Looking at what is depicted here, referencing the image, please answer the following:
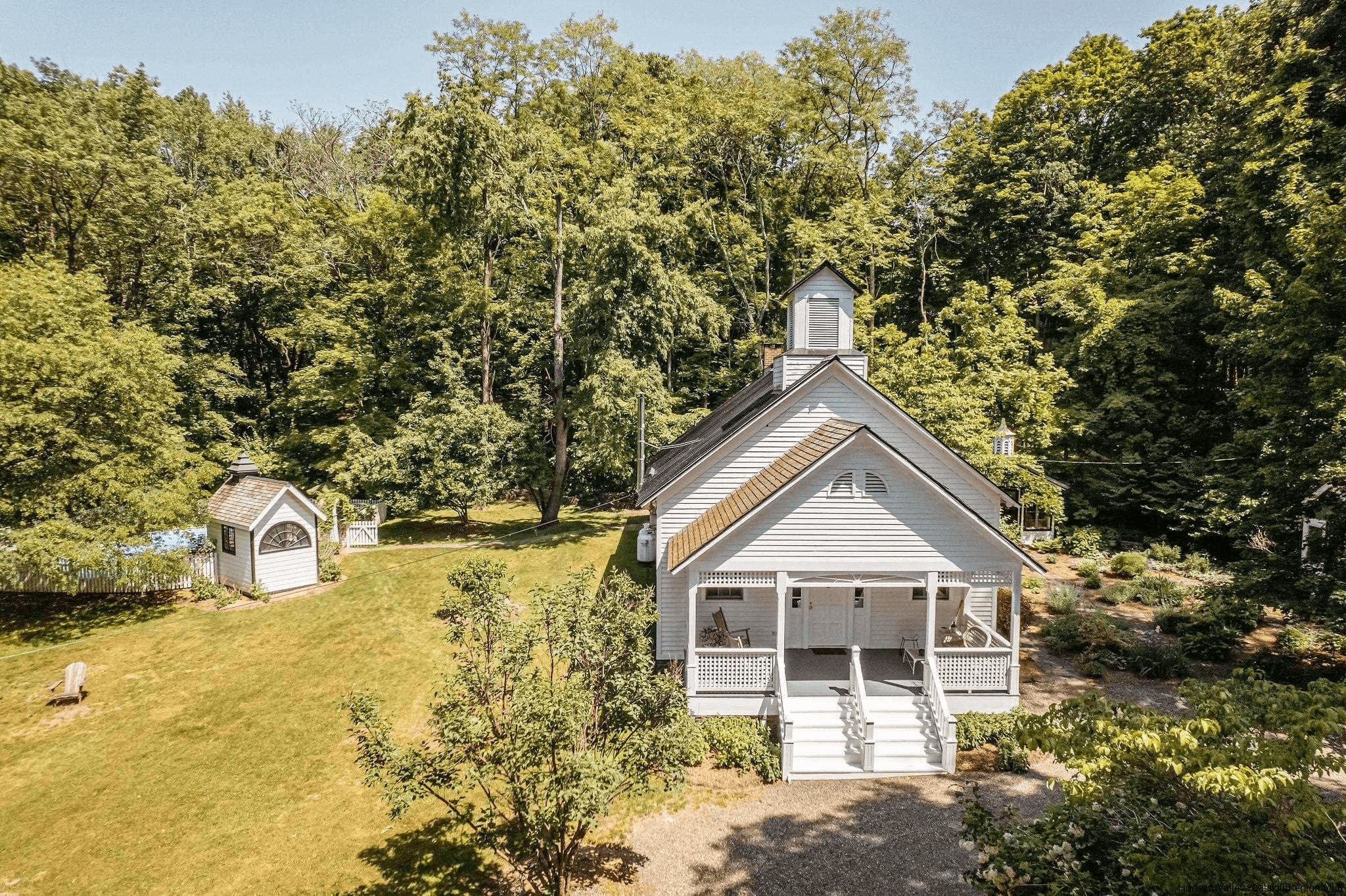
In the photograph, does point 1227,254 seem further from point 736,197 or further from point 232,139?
point 232,139

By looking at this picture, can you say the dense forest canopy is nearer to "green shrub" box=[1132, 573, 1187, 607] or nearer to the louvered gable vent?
"green shrub" box=[1132, 573, 1187, 607]

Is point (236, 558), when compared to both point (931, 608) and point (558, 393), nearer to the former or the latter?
point (558, 393)

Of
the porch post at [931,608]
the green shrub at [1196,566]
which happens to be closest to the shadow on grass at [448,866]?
the porch post at [931,608]

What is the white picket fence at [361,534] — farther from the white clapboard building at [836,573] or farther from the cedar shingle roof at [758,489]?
the cedar shingle roof at [758,489]

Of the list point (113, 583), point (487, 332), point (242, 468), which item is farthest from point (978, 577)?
point (113, 583)

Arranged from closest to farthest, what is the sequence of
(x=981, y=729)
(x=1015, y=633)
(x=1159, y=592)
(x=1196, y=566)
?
1. (x=981, y=729)
2. (x=1015, y=633)
3. (x=1159, y=592)
4. (x=1196, y=566)
